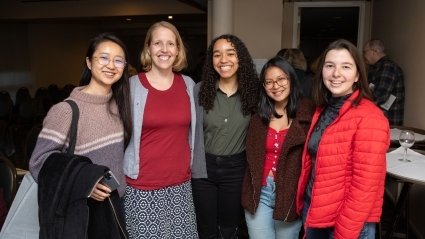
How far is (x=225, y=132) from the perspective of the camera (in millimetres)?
1898

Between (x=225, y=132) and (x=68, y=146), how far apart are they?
0.81m

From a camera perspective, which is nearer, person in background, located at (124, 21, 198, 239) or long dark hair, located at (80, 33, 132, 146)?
long dark hair, located at (80, 33, 132, 146)

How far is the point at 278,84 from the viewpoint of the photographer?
177cm

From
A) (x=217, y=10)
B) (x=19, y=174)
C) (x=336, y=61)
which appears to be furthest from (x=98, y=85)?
(x=217, y=10)

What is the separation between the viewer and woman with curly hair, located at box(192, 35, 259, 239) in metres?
1.89

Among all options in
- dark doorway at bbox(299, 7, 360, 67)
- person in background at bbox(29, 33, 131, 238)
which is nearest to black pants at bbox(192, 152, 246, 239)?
person in background at bbox(29, 33, 131, 238)

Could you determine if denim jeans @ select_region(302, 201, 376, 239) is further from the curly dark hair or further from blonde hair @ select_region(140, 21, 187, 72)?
blonde hair @ select_region(140, 21, 187, 72)

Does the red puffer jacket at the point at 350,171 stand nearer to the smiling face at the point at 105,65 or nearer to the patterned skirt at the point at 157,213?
the patterned skirt at the point at 157,213

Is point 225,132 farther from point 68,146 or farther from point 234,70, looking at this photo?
point 68,146

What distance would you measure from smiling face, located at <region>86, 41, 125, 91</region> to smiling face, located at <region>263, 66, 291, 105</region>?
715 mm

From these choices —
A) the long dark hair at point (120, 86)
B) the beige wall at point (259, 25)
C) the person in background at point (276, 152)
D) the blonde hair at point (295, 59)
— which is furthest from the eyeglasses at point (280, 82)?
the beige wall at point (259, 25)

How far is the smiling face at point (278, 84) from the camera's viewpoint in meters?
1.77

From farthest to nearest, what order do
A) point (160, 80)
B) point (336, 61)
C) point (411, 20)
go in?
point (411, 20) < point (160, 80) < point (336, 61)

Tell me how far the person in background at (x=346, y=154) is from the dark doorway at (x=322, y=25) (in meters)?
4.84
